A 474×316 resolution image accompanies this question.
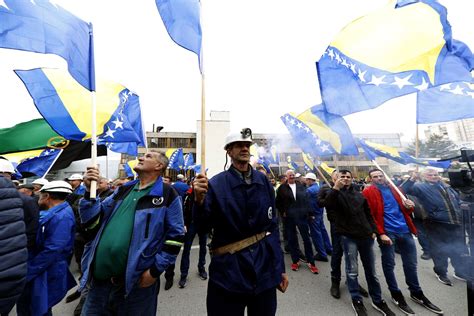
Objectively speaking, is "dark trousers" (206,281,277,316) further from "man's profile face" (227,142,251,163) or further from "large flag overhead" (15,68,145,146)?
"large flag overhead" (15,68,145,146)

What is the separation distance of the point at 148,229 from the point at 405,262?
3.75 metres

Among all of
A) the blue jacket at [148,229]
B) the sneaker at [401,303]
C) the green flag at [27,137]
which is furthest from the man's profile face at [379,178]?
the green flag at [27,137]

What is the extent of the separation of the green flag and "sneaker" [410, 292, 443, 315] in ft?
23.9

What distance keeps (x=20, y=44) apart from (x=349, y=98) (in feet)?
14.7

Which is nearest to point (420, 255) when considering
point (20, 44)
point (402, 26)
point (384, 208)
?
point (384, 208)

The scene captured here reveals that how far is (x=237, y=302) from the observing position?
71.5 inches

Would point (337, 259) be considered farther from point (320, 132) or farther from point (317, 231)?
point (320, 132)

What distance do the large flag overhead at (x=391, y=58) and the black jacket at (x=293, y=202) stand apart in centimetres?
226

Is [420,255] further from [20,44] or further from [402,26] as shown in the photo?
[20,44]

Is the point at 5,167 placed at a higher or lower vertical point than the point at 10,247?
higher

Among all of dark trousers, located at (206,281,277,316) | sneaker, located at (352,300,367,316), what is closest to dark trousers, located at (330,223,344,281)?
sneaker, located at (352,300,367,316)

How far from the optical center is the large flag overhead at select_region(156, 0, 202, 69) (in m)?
2.42

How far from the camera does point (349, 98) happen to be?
3990 millimetres

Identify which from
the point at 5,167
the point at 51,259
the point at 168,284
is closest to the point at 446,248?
the point at 168,284
